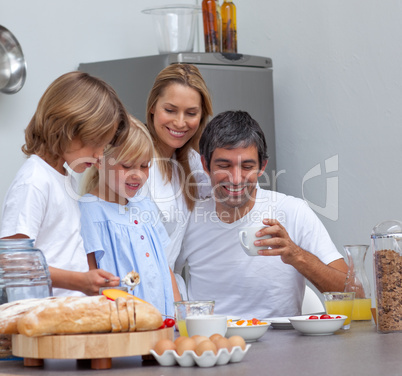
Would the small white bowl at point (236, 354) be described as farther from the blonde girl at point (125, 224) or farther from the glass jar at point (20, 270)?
the blonde girl at point (125, 224)

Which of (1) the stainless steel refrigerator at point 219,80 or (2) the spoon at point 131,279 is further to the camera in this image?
(1) the stainless steel refrigerator at point 219,80

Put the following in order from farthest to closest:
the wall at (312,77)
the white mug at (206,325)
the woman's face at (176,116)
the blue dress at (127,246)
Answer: the wall at (312,77)
the woman's face at (176,116)
the blue dress at (127,246)
the white mug at (206,325)

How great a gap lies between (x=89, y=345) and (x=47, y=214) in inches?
24.9

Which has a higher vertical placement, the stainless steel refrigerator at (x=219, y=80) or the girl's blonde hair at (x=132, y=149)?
the stainless steel refrigerator at (x=219, y=80)

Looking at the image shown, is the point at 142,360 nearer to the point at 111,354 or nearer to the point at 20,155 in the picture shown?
the point at 111,354

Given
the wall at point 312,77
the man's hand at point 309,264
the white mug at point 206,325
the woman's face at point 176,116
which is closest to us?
the white mug at point 206,325

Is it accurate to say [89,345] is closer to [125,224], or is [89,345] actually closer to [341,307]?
[341,307]

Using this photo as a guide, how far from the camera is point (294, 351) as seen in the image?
3.97ft

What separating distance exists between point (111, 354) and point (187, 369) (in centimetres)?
12

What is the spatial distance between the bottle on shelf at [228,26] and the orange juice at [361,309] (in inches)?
69.5

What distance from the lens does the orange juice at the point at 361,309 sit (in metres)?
1.67

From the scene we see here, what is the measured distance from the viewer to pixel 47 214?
64.4 inches

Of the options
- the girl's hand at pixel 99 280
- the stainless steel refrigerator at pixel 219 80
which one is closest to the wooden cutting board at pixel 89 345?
the girl's hand at pixel 99 280

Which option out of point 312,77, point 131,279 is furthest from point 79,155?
point 312,77
